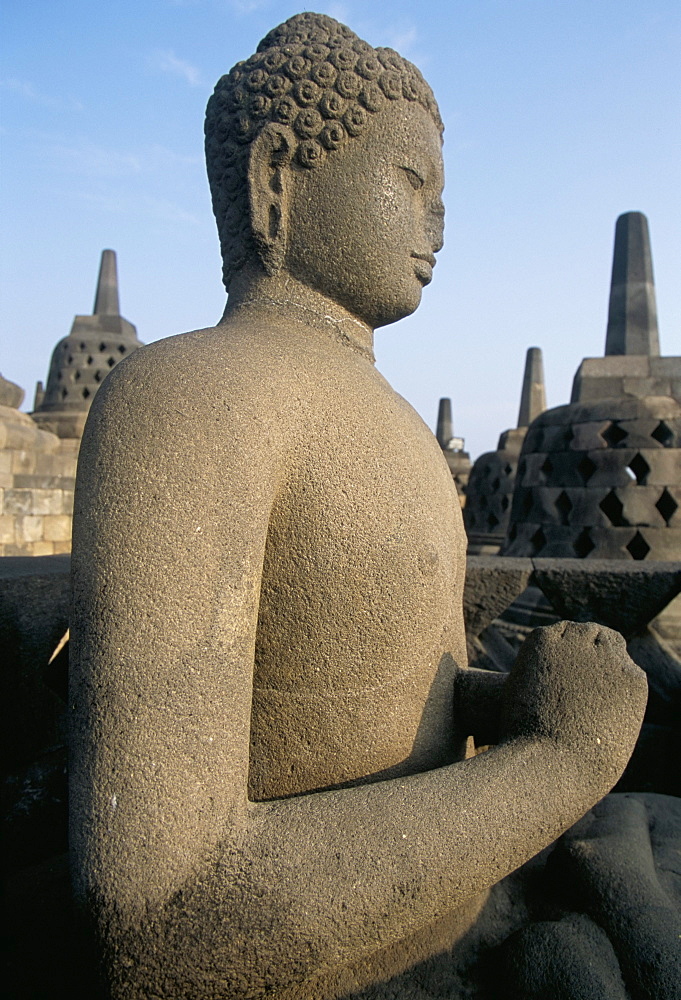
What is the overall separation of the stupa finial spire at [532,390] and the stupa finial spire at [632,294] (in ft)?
27.7

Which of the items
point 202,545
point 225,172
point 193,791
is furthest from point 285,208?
point 193,791

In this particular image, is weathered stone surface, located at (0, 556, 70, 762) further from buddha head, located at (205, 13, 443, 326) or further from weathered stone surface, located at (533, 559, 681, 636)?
weathered stone surface, located at (533, 559, 681, 636)

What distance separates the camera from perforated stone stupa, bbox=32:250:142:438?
501 inches

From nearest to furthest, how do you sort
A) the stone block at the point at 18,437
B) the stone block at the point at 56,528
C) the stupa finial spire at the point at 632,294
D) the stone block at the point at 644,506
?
the stone block at the point at 644,506 < the stupa finial spire at the point at 632,294 < the stone block at the point at 18,437 < the stone block at the point at 56,528

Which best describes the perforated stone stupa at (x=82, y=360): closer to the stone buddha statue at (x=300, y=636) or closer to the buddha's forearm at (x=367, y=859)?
the stone buddha statue at (x=300, y=636)

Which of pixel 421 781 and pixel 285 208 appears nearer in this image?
pixel 421 781

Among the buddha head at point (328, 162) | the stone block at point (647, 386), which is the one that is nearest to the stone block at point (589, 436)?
the stone block at point (647, 386)

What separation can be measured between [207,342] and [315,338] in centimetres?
27

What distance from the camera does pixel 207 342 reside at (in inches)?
48.4

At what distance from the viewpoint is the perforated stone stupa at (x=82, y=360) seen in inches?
501

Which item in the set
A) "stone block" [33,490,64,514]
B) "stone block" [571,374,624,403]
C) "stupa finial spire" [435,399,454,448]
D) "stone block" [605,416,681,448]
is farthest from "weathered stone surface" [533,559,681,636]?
"stupa finial spire" [435,399,454,448]

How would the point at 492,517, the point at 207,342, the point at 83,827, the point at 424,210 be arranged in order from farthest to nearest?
the point at 492,517, the point at 424,210, the point at 207,342, the point at 83,827

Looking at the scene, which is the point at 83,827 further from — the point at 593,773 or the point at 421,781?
the point at 593,773

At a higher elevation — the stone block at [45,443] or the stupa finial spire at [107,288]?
the stupa finial spire at [107,288]
